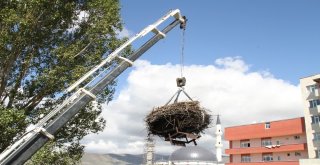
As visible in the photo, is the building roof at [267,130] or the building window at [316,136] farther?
the building roof at [267,130]

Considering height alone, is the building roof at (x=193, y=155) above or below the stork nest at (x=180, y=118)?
above

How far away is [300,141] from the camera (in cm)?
6006

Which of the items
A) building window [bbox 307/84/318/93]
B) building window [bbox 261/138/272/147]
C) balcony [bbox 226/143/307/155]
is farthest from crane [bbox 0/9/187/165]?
building window [bbox 261/138/272/147]

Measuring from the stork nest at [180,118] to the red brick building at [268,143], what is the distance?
50.0 meters

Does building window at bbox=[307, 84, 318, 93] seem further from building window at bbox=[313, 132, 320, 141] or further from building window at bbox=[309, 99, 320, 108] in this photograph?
building window at bbox=[313, 132, 320, 141]

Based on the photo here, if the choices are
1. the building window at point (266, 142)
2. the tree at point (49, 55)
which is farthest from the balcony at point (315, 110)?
the tree at point (49, 55)

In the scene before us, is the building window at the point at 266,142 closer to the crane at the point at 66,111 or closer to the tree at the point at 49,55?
the tree at the point at 49,55

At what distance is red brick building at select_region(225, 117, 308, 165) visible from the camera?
60088mm

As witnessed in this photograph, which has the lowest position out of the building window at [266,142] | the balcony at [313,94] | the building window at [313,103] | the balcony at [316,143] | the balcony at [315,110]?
the balcony at [316,143]

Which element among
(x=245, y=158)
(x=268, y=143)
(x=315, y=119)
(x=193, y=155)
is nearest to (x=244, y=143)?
(x=245, y=158)

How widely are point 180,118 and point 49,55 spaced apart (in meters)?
9.84

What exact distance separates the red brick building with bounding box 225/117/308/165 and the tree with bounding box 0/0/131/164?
44.5 metres

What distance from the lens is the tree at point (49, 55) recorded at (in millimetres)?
18016

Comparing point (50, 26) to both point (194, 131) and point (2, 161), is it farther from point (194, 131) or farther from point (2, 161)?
point (2, 161)
